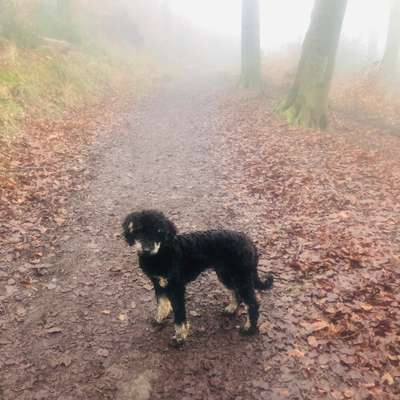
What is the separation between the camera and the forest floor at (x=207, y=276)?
443 cm

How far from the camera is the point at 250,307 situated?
4.98 metres

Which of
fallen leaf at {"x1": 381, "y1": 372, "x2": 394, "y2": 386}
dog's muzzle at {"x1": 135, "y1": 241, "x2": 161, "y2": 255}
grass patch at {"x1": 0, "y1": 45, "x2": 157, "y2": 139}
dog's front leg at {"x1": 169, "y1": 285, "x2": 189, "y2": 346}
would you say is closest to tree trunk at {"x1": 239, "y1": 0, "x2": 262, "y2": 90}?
grass patch at {"x1": 0, "y1": 45, "x2": 157, "y2": 139}

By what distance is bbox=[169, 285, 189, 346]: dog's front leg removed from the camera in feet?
15.7

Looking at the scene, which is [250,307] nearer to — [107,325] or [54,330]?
[107,325]

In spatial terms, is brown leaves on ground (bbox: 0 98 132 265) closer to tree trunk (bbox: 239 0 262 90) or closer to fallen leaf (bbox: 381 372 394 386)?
fallen leaf (bbox: 381 372 394 386)

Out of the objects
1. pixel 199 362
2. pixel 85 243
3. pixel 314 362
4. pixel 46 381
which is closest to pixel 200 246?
pixel 199 362

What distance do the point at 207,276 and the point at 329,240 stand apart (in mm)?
2438

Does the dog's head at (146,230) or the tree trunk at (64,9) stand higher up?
the tree trunk at (64,9)

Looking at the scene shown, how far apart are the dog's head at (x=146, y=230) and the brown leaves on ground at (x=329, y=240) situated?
2102 mm

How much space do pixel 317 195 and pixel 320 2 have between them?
8106 millimetres

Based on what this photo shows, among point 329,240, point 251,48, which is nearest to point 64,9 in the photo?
point 251,48

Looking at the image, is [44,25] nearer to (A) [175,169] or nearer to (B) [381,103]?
(A) [175,169]

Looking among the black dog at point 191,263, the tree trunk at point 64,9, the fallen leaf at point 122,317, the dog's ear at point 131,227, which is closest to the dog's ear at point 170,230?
the black dog at point 191,263

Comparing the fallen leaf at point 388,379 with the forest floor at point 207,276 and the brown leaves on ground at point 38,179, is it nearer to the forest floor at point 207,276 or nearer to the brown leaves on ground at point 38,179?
the forest floor at point 207,276
